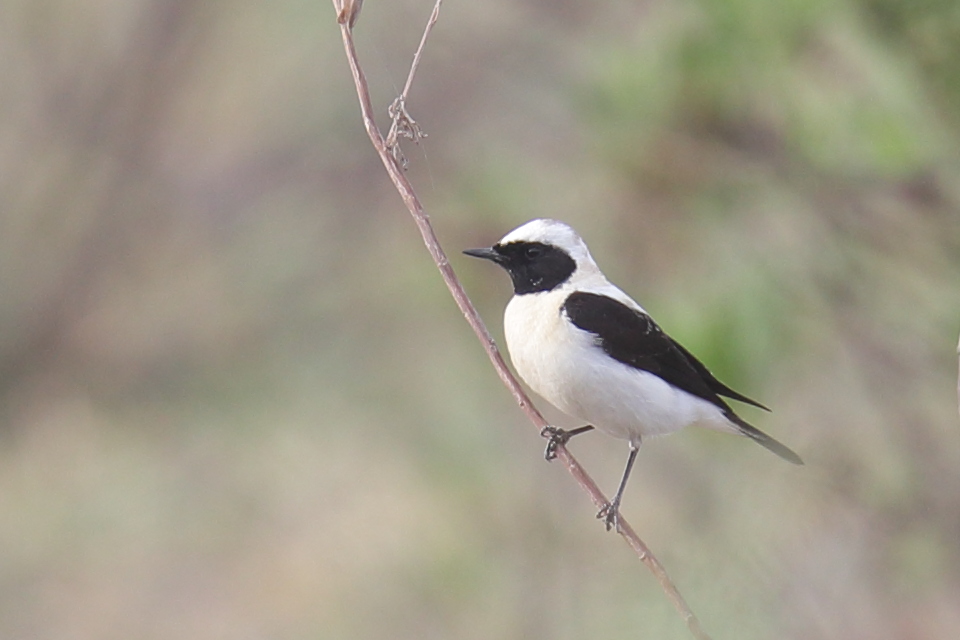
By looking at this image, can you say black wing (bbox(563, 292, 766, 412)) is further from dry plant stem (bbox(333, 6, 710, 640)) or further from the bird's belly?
dry plant stem (bbox(333, 6, 710, 640))

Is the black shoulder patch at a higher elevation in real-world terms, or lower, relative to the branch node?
lower

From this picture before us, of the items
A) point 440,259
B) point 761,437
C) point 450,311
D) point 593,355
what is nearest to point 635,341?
point 593,355

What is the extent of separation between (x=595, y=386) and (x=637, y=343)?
0.92 feet

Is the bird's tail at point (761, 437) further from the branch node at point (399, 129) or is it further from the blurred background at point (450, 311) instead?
the branch node at point (399, 129)

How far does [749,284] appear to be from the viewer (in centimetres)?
459

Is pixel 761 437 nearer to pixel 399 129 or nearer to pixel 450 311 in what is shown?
pixel 399 129

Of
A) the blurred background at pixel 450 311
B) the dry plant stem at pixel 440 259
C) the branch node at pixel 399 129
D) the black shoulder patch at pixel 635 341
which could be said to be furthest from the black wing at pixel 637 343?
the branch node at pixel 399 129

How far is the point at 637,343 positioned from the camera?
3400 millimetres

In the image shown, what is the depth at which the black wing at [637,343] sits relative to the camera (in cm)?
332

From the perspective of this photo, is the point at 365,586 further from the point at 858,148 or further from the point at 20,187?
the point at 858,148

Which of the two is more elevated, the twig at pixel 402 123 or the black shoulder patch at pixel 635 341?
the twig at pixel 402 123

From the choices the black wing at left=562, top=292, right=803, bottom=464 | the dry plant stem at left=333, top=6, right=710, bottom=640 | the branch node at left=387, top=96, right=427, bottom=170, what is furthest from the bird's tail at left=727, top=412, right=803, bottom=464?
the branch node at left=387, top=96, right=427, bottom=170

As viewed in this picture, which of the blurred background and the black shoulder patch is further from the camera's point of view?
the blurred background

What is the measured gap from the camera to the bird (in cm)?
319
